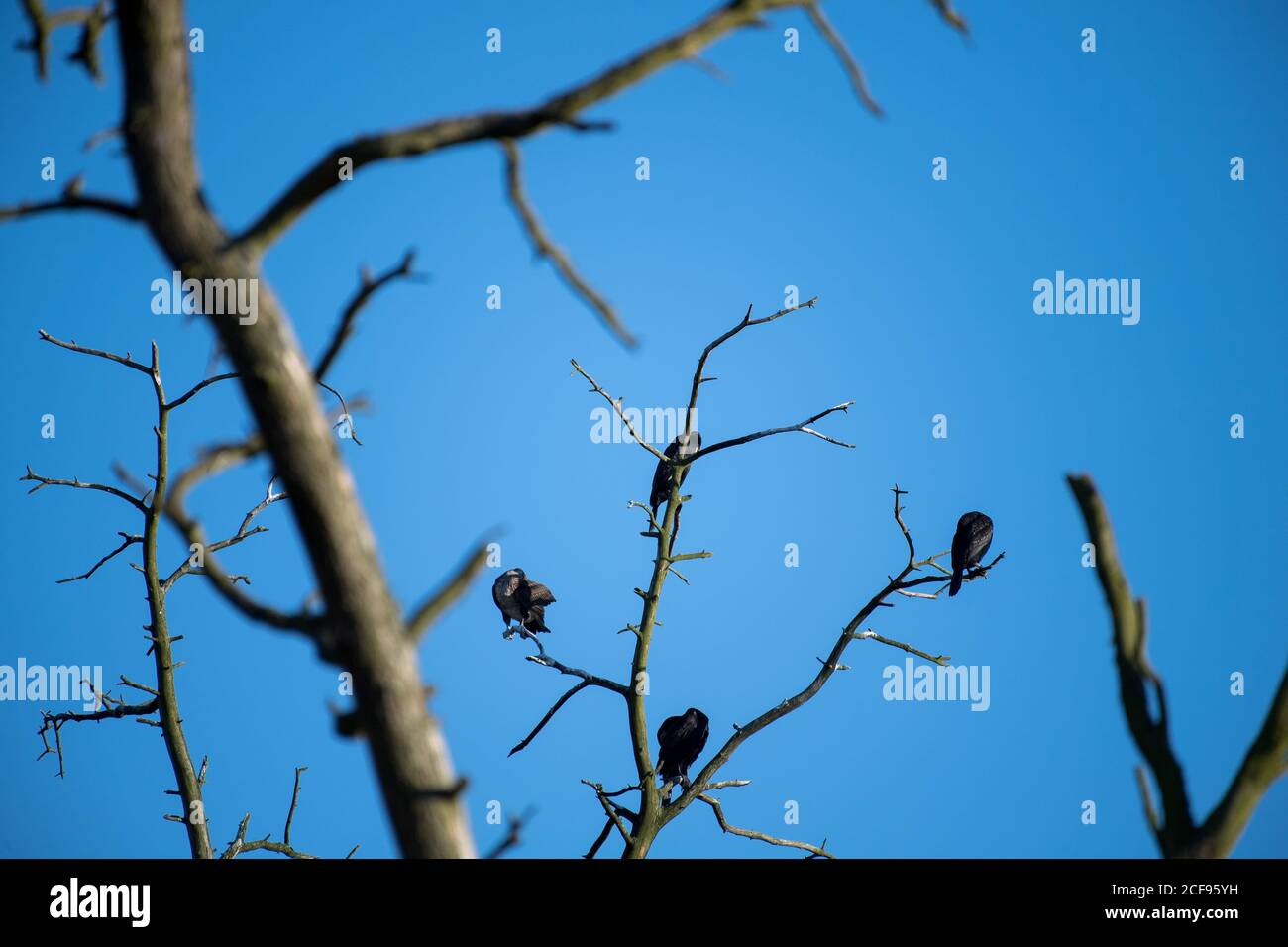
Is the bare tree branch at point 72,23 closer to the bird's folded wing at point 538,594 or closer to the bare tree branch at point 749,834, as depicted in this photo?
the bare tree branch at point 749,834

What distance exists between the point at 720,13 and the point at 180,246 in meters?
0.88

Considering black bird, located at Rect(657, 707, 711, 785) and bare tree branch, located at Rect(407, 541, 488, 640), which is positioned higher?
bare tree branch, located at Rect(407, 541, 488, 640)

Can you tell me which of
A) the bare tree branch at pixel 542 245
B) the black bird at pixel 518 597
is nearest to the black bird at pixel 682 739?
the black bird at pixel 518 597

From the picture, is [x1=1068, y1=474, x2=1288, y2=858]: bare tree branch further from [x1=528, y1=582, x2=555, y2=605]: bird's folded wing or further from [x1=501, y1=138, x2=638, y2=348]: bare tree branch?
[x1=528, y1=582, x2=555, y2=605]: bird's folded wing

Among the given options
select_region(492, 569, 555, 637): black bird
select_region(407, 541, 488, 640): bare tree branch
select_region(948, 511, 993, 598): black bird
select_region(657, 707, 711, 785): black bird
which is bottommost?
select_region(657, 707, 711, 785): black bird

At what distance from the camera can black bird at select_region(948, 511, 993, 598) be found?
822 cm

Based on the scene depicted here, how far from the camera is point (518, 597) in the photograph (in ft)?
30.6

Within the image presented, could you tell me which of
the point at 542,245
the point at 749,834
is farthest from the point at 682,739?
the point at 542,245

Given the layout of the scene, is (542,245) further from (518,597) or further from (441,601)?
(518,597)

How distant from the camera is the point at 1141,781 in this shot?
1477 mm

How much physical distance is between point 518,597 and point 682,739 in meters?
2.43

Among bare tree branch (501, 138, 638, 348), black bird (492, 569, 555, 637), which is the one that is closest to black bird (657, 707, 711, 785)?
black bird (492, 569, 555, 637)

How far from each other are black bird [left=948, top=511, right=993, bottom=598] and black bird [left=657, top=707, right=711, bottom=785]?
2234 mm
